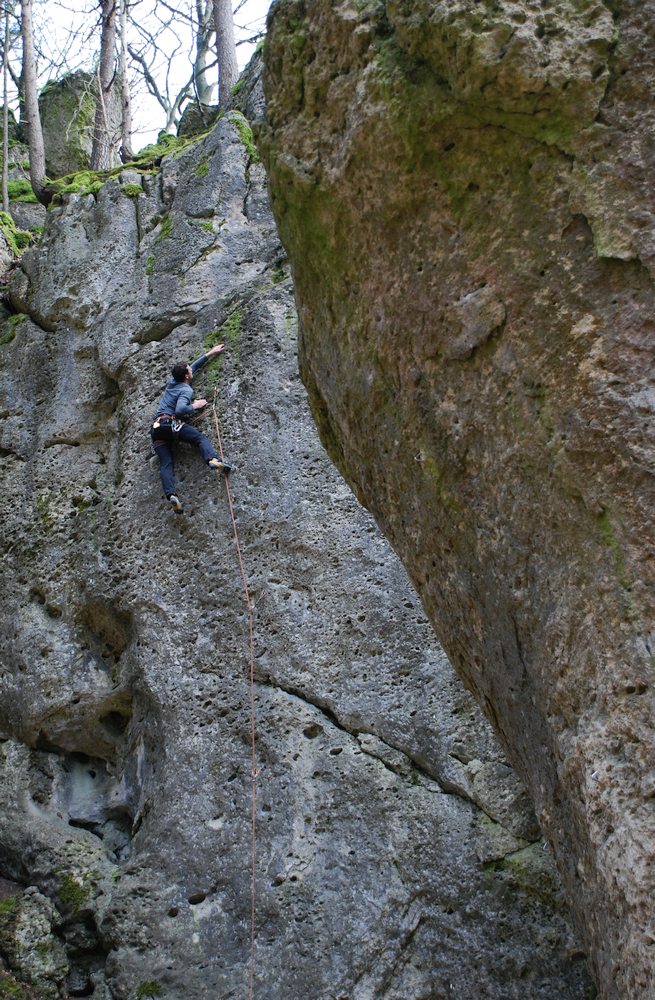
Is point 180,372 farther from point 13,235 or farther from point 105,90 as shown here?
point 105,90

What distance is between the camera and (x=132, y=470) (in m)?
8.91

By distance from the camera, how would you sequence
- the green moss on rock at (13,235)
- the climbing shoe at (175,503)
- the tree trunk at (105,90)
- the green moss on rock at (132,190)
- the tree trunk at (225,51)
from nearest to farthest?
1. the climbing shoe at (175,503)
2. the green moss on rock at (132,190)
3. the green moss on rock at (13,235)
4. the tree trunk at (225,51)
5. the tree trunk at (105,90)

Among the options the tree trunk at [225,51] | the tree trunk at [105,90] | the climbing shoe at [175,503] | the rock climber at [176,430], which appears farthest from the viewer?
the tree trunk at [105,90]

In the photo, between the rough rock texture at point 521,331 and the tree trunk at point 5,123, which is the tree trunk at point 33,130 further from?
the rough rock texture at point 521,331

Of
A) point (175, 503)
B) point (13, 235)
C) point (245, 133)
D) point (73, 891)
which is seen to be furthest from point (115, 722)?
point (13, 235)

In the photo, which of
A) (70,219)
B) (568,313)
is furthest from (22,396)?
(568,313)

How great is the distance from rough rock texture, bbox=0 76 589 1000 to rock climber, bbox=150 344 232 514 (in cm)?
17

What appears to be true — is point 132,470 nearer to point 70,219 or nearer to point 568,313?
point 70,219

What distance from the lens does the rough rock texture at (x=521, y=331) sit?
8.57 feet

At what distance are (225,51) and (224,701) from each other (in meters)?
10.7

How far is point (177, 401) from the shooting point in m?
8.67

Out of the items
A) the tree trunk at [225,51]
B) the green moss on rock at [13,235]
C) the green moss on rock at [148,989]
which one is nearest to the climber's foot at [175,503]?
the green moss on rock at [148,989]

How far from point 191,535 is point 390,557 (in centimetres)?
181

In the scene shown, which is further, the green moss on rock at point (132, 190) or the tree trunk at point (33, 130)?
the tree trunk at point (33, 130)
